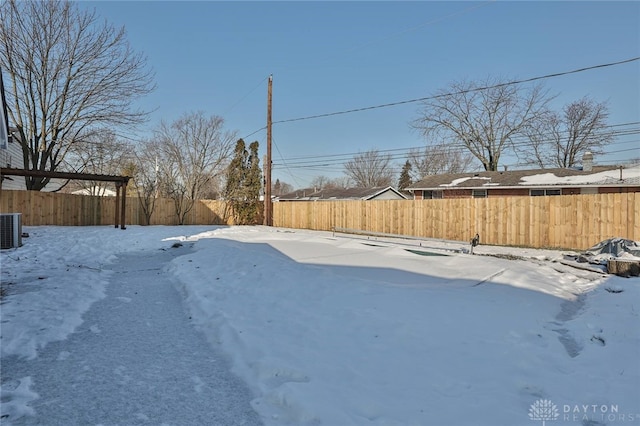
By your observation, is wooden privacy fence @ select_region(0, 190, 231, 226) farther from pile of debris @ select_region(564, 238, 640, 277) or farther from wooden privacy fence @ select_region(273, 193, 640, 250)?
pile of debris @ select_region(564, 238, 640, 277)

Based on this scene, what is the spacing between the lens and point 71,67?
15.2 meters

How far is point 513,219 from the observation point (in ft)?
38.6

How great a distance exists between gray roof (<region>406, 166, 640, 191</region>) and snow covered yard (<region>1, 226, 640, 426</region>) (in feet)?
46.6

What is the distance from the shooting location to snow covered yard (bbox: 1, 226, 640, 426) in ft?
7.45

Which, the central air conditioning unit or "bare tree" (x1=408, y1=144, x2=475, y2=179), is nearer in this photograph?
the central air conditioning unit

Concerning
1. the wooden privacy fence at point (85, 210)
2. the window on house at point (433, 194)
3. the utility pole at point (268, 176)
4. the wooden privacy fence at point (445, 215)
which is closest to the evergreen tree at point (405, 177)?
the window on house at point (433, 194)

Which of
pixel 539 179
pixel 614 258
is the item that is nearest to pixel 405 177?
pixel 539 179

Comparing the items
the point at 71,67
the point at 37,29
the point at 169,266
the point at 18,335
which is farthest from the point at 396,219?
the point at 37,29

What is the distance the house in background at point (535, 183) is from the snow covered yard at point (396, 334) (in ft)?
46.3

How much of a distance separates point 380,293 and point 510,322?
161 centimetres

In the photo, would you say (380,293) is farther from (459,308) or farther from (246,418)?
(246,418)

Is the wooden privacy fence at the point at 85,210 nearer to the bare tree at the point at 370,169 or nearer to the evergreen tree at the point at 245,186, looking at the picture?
the evergreen tree at the point at 245,186

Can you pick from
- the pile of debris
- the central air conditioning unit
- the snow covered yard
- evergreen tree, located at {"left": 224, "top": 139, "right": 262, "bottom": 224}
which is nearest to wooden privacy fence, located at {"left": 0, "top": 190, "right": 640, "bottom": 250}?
evergreen tree, located at {"left": 224, "top": 139, "right": 262, "bottom": 224}

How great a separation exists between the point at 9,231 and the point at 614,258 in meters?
13.4
